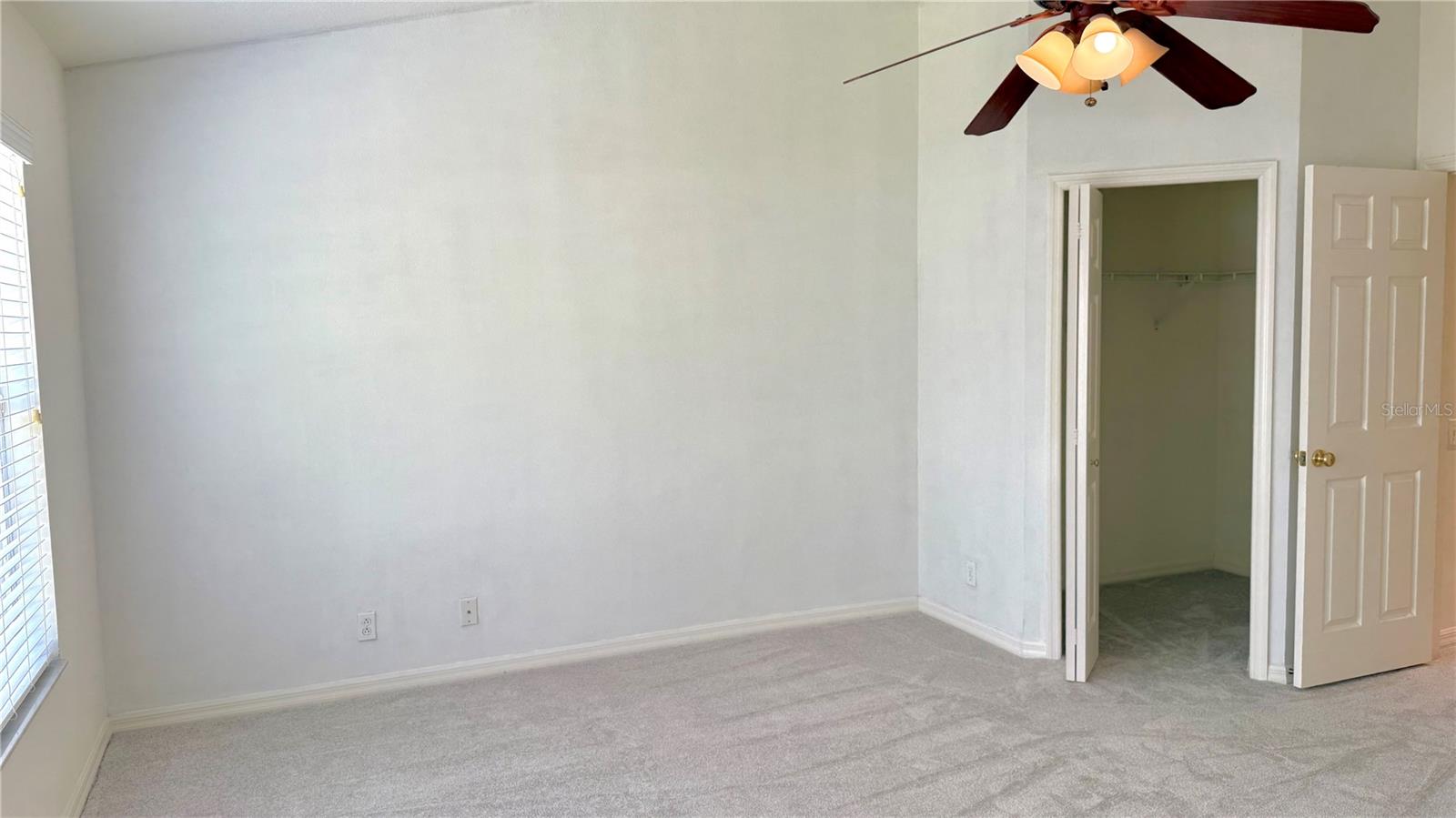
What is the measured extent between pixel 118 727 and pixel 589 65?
323 centimetres

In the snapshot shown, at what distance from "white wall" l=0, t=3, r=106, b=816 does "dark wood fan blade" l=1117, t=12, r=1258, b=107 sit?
10.1 ft

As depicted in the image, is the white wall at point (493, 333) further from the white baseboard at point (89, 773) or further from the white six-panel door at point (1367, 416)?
the white six-panel door at point (1367, 416)

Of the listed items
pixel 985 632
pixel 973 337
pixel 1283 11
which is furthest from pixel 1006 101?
pixel 985 632

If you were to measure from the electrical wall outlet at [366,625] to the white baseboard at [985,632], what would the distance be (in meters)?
2.64

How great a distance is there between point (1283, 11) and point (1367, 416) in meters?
2.26

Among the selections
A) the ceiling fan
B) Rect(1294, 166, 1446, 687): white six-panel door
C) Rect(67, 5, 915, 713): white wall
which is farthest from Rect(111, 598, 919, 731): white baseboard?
the ceiling fan

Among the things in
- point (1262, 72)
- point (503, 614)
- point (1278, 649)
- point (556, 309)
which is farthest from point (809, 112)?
point (1278, 649)

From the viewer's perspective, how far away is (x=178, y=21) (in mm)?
3258

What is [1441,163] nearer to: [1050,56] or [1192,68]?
[1192,68]

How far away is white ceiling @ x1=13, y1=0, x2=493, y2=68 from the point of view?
2.98 m

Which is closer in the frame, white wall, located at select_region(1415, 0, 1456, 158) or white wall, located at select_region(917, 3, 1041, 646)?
white wall, located at select_region(1415, 0, 1456, 158)

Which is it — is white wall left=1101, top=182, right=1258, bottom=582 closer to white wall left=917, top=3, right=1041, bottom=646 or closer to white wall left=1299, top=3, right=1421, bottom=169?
white wall left=917, top=3, right=1041, bottom=646

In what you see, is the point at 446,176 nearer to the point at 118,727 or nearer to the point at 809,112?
the point at 809,112

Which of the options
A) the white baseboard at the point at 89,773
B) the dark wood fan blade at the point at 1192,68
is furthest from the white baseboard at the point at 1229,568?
the white baseboard at the point at 89,773
